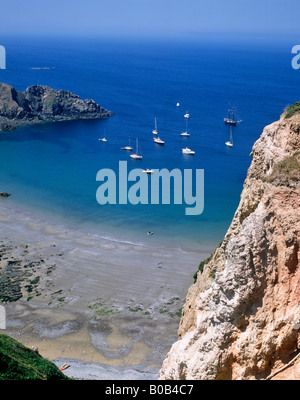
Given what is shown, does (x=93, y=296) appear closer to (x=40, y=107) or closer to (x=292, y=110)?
(x=292, y=110)

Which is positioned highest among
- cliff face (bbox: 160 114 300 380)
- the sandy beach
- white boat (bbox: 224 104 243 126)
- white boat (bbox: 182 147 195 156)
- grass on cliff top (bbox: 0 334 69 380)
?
white boat (bbox: 224 104 243 126)

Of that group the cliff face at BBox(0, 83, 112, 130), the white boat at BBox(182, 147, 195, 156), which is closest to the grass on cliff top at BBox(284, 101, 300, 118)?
the white boat at BBox(182, 147, 195, 156)

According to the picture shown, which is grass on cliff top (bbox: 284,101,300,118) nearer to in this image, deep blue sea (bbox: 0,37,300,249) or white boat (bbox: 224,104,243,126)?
deep blue sea (bbox: 0,37,300,249)

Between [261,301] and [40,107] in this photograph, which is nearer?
[261,301]

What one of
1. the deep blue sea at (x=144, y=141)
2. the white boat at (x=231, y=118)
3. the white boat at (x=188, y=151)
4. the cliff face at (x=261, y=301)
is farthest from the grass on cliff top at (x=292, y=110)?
the white boat at (x=231, y=118)

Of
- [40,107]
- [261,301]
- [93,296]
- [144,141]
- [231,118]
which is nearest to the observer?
[261,301]

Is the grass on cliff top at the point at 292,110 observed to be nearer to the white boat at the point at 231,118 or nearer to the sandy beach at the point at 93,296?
the sandy beach at the point at 93,296

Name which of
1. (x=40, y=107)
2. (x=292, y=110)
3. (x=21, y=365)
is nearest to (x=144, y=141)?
(x=40, y=107)
